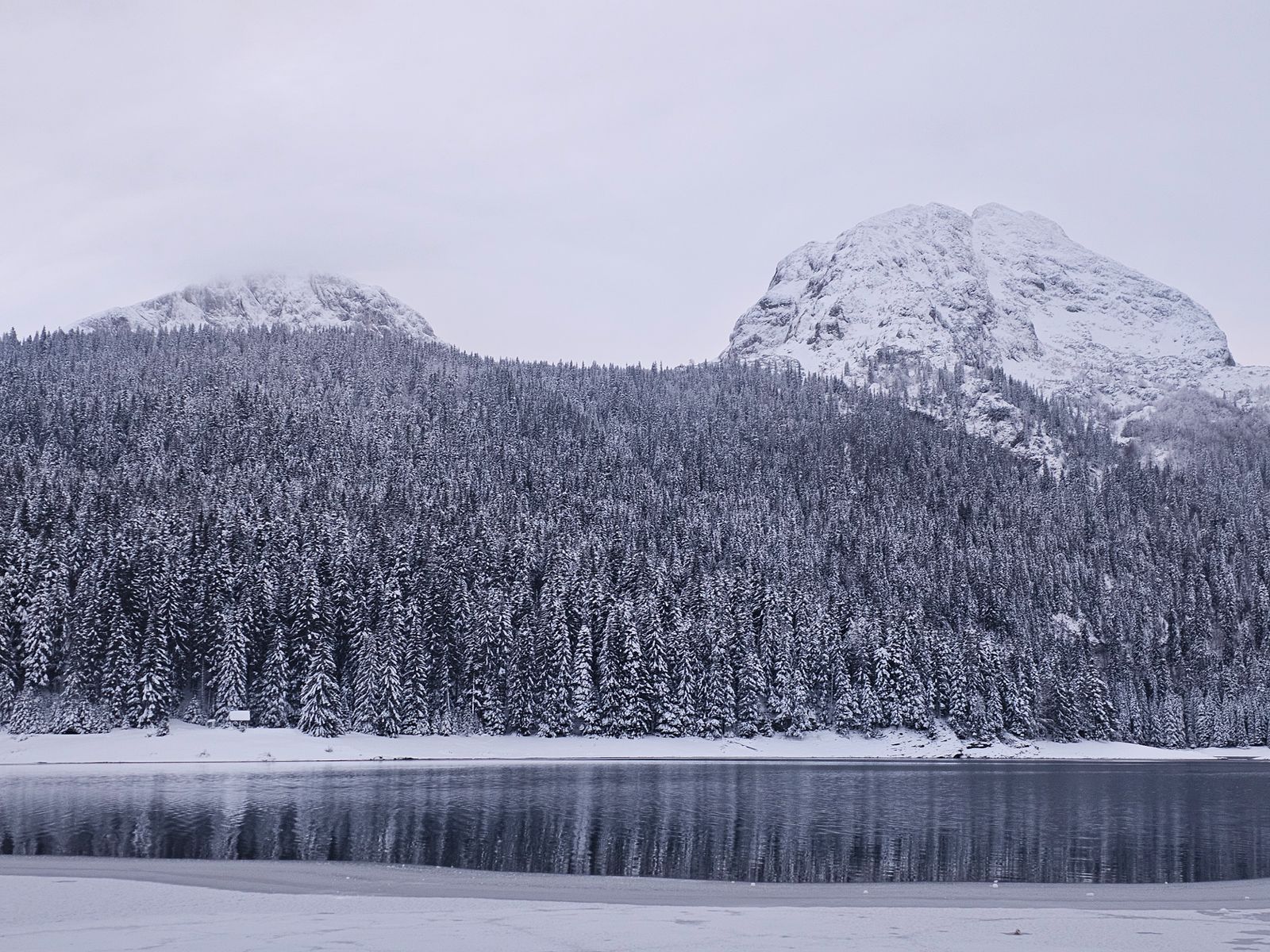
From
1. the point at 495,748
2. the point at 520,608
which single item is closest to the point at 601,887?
the point at 495,748

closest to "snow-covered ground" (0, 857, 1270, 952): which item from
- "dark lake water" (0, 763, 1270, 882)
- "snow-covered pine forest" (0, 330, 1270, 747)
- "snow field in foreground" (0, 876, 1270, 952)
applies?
"snow field in foreground" (0, 876, 1270, 952)

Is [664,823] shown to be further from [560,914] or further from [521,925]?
[521,925]

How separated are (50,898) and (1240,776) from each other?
95445 mm

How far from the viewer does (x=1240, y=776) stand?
302 ft

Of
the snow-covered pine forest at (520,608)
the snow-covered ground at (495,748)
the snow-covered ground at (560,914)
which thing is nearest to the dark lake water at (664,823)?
the snow-covered ground at (560,914)

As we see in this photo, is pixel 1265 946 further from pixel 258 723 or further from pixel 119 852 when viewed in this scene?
pixel 258 723

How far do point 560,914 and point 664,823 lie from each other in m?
23.1

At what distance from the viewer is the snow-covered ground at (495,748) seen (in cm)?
8525

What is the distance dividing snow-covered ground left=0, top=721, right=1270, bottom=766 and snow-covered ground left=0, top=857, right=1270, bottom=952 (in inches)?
2176

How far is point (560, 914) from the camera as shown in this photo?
A: 86.8 feet

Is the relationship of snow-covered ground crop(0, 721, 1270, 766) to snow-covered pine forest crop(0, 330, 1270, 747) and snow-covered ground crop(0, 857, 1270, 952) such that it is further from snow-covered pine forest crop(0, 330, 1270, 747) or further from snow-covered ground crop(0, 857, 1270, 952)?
snow-covered ground crop(0, 857, 1270, 952)

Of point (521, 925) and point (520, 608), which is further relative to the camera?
point (520, 608)

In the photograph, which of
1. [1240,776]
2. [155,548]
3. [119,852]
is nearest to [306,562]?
[155,548]

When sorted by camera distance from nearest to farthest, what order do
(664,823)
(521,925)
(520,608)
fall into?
(521,925), (664,823), (520,608)
